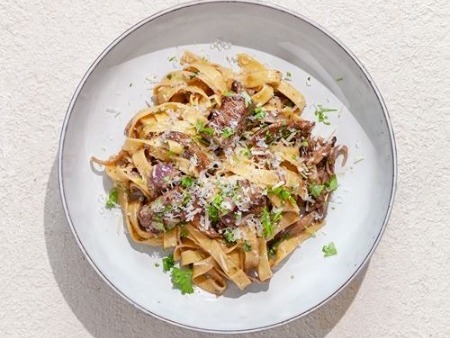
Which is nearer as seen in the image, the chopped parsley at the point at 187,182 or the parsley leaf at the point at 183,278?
the chopped parsley at the point at 187,182

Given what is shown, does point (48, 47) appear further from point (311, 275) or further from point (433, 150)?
point (433, 150)

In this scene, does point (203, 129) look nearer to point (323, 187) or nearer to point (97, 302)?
point (323, 187)

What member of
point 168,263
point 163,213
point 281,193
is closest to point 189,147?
point 163,213

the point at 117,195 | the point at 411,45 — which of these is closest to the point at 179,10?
the point at 117,195

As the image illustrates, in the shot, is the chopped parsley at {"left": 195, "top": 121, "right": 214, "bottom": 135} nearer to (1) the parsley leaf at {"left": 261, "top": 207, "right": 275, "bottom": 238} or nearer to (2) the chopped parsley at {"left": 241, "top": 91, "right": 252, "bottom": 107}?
(2) the chopped parsley at {"left": 241, "top": 91, "right": 252, "bottom": 107}

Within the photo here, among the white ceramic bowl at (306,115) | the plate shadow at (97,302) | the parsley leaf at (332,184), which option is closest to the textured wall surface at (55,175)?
the plate shadow at (97,302)

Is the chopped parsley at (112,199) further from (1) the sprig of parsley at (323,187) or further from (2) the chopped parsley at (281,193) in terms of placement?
(1) the sprig of parsley at (323,187)

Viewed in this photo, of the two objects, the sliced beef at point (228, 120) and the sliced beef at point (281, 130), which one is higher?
the sliced beef at point (228, 120)
